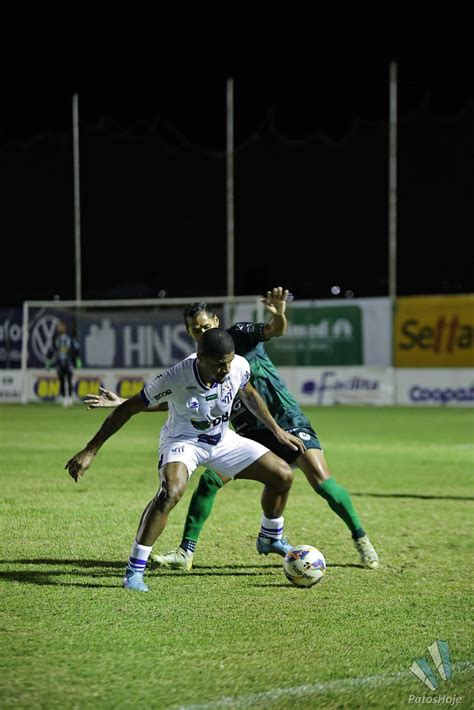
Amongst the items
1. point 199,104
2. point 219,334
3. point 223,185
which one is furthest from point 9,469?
point 199,104

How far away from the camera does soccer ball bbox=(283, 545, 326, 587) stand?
671cm

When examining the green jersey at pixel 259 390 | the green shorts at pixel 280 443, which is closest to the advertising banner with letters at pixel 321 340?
the green jersey at pixel 259 390

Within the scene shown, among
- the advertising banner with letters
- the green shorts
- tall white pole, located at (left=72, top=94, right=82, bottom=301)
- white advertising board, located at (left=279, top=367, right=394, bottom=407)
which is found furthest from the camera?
tall white pole, located at (left=72, top=94, right=82, bottom=301)

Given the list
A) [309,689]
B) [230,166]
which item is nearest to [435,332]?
[230,166]

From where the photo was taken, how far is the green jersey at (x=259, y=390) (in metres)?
7.75

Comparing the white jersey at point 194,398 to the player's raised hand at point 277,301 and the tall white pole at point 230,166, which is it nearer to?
the player's raised hand at point 277,301

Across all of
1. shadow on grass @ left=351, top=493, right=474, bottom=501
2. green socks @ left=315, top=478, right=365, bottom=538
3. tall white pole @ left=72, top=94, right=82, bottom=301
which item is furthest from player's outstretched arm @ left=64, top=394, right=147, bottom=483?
tall white pole @ left=72, top=94, right=82, bottom=301

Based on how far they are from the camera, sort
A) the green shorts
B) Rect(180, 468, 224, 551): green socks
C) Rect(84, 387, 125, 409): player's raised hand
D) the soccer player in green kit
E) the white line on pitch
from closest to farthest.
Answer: the white line on pitch
Rect(84, 387, 125, 409): player's raised hand
the soccer player in green kit
Rect(180, 468, 224, 551): green socks
the green shorts

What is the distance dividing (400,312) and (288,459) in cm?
2120

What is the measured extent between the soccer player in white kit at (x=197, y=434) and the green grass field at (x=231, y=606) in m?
0.55

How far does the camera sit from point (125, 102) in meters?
42.4

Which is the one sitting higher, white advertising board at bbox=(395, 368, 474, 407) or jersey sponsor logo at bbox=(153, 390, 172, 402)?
jersey sponsor logo at bbox=(153, 390, 172, 402)

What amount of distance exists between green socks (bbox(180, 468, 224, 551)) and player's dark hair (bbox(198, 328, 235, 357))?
1.30 meters

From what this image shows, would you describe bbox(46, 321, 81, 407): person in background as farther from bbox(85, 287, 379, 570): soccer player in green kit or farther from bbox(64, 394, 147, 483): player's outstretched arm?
bbox(64, 394, 147, 483): player's outstretched arm
